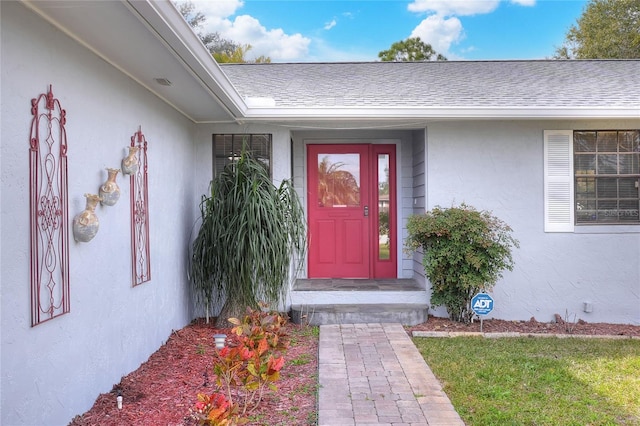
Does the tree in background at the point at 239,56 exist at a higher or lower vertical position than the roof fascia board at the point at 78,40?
higher

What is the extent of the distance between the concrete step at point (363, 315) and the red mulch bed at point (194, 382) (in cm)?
14

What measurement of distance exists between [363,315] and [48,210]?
374cm

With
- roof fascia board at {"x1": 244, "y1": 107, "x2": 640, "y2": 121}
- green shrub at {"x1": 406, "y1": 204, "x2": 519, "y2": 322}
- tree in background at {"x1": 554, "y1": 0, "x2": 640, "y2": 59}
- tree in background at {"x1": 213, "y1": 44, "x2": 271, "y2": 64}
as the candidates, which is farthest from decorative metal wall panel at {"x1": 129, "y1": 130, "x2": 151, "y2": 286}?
tree in background at {"x1": 554, "y1": 0, "x2": 640, "y2": 59}

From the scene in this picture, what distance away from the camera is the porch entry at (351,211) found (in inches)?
282

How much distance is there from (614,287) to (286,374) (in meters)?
4.38

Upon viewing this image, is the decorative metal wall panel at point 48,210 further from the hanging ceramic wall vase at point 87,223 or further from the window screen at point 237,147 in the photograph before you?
the window screen at point 237,147

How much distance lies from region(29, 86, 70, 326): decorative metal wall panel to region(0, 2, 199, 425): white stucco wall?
0.17ft

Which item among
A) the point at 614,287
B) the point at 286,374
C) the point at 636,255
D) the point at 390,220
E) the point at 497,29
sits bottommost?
the point at 286,374

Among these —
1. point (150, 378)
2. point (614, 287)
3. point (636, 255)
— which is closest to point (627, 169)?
point (636, 255)

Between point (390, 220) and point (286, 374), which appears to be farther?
point (390, 220)

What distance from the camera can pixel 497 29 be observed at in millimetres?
25172

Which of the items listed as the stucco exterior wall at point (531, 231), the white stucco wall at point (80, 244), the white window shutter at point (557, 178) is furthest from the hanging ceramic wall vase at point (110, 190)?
the white window shutter at point (557, 178)

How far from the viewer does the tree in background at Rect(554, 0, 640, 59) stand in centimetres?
2031

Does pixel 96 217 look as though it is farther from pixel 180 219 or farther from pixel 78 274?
pixel 180 219
